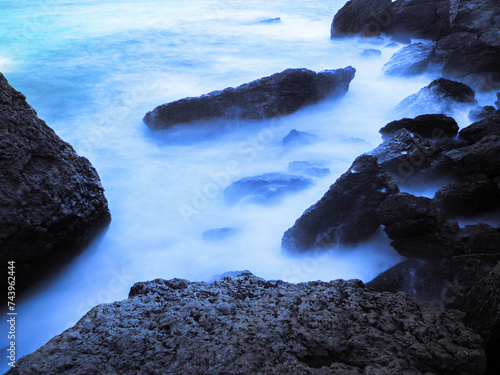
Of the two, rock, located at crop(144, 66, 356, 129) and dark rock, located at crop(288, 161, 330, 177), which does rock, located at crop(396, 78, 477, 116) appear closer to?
rock, located at crop(144, 66, 356, 129)

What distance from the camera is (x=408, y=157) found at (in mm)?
4391

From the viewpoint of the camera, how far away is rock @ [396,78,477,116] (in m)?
6.19

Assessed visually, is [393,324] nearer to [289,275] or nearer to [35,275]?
[289,275]

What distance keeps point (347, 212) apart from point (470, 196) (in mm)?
1097

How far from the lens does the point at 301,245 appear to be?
368cm

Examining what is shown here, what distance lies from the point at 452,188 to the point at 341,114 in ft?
10.9

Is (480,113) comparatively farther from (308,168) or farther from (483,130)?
(308,168)

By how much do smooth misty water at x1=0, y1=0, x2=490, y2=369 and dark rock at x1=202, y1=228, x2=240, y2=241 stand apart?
59mm

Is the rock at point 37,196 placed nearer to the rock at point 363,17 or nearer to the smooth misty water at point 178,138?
the smooth misty water at point 178,138

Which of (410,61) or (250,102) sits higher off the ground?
(250,102)

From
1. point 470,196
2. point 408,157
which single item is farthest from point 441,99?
point 470,196

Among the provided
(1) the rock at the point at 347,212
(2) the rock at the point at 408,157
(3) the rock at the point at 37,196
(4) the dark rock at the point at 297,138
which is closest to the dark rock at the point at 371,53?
(4) the dark rock at the point at 297,138

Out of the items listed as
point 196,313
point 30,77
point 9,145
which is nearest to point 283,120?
point 9,145

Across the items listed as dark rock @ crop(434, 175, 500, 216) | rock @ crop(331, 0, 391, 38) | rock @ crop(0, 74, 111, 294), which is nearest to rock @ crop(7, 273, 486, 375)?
rock @ crop(0, 74, 111, 294)
